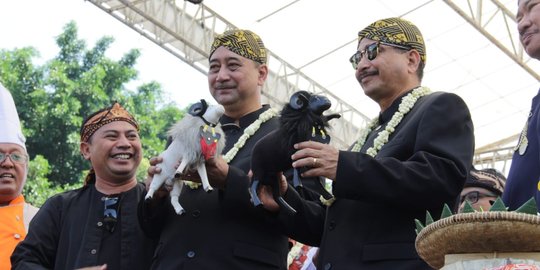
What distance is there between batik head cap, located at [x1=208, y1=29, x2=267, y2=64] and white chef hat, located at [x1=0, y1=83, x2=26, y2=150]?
1.40m

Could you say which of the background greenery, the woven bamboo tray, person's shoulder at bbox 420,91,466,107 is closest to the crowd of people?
person's shoulder at bbox 420,91,466,107

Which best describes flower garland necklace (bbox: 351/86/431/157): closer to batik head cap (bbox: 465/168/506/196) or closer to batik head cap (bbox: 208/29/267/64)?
batik head cap (bbox: 208/29/267/64)

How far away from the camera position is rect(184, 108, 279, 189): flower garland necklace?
4.77m

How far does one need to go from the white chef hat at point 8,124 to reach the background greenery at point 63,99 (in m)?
9.82

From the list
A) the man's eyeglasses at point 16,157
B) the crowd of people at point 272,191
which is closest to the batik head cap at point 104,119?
the crowd of people at point 272,191

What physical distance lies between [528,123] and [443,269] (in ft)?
3.77

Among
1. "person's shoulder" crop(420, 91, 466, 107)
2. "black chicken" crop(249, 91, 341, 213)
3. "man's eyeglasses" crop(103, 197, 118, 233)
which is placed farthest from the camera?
"man's eyeglasses" crop(103, 197, 118, 233)

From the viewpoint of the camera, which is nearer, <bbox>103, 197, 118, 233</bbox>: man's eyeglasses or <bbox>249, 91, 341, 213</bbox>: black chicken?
<bbox>249, 91, 341, 213</bbox>: black chicken

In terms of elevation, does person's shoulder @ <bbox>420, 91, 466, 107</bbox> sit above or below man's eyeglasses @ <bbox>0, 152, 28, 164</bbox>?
above

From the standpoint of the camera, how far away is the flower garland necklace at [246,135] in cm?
477

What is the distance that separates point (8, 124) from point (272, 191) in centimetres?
220

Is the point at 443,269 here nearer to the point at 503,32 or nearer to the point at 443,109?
the point at 443,109

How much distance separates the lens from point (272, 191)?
4.32m

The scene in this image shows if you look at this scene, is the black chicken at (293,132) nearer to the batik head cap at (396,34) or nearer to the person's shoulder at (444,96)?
the person's shoulder at (444,96)
